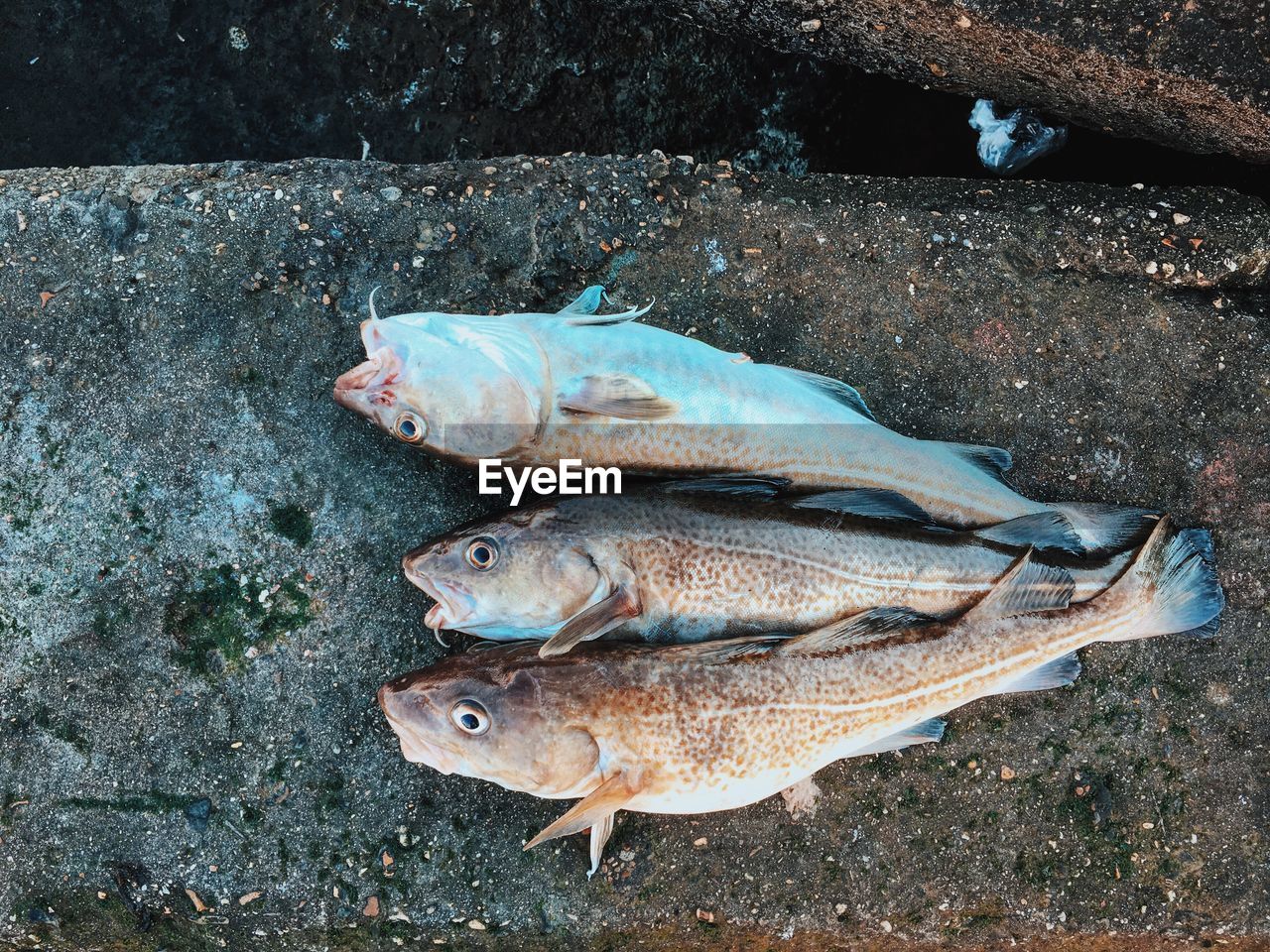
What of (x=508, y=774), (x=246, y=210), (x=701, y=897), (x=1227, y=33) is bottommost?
(x=701, y=897)

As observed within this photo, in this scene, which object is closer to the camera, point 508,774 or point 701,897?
point 508,774

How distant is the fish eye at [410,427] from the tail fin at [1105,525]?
2.44 meters

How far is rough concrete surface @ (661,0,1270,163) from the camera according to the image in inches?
140

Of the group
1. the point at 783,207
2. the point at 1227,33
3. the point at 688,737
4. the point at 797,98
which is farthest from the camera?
the point at 797,98

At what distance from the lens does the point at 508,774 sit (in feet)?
10.6

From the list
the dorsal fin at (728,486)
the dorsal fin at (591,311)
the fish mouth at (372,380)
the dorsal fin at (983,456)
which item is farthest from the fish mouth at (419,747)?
the dorsal fin at (983,456)

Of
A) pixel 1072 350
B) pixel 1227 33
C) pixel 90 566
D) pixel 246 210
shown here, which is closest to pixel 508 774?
pixel 90 566

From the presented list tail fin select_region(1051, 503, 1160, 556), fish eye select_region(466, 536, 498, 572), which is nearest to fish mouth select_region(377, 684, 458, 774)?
fish eye select_region(466, 536, 498, 572)

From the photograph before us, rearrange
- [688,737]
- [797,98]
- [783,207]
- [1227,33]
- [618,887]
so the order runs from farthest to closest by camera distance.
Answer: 1. [797,98]
2. [783,207]
3. [618,887]
4. [1227,33]
5. [688,737]

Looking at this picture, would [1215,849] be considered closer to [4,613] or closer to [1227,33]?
[1227,33]

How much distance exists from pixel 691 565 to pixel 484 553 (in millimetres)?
727

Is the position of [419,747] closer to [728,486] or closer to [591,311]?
[728,486]

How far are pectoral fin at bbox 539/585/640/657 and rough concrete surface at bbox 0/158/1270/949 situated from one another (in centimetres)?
83

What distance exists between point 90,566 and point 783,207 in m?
3.20
